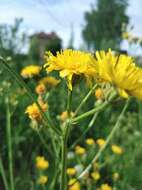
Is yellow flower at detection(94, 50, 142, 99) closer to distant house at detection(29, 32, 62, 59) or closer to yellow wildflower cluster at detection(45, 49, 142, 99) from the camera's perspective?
yellow wildflower cluster at detection(45, 49, 142, 99)

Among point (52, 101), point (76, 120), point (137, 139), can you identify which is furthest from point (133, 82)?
point (52, 101)

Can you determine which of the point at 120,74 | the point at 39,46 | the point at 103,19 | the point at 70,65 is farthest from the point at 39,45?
the point at 103,19

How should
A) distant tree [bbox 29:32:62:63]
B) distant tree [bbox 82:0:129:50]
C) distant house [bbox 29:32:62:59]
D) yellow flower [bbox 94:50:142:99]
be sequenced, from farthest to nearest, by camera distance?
distant tree [bbox 82:0:129:50] < distant house [bbox 29:32:62:59] < distant tree [bbox 29:32:62:63] < yellow flower [bbox 94:50:142:99]

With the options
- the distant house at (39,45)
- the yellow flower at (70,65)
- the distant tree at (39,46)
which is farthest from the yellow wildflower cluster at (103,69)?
the distant house at (39,45)

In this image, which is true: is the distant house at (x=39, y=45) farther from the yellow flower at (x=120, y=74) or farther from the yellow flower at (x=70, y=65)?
the yellow flower at (x=120, y=74)

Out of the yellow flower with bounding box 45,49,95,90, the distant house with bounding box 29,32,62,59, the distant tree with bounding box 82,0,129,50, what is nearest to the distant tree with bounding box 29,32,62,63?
the distant house with bounding box 29,32,62,59

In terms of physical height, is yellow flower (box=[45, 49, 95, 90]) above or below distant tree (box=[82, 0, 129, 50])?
above

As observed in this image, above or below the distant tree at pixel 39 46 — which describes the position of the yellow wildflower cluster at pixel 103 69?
above

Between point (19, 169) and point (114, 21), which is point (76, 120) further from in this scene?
point (114, 21)

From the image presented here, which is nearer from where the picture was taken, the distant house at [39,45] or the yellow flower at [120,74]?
the yellow flower at [120,74]
